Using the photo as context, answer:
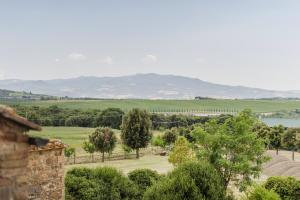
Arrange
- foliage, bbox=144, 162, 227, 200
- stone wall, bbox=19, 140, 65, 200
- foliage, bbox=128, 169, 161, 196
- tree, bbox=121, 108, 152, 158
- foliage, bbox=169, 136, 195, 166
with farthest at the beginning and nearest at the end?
tree, bbox=121, 108, 152, 158, foliage, bbox=169, 136, 195, 166, foliage, bbox=128, 169, 161, 196, foliage, bbox=144, 162, 227, 200, stone wall, bbox=19, 140, 65, 200

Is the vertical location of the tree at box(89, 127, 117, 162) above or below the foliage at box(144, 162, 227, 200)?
below

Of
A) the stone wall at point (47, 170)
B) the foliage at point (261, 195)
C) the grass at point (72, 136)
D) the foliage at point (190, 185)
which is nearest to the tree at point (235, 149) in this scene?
the foliage at point (190, 185)

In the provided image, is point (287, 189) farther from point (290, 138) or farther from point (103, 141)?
point (290, 138)

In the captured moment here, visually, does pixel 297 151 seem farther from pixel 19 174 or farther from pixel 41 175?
pixel 19 174

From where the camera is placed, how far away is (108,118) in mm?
132125

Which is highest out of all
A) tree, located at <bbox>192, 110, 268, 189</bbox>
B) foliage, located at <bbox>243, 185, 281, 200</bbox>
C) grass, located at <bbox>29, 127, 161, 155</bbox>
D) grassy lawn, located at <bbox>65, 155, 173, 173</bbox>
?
tree, located at <bbox>192, 110, 268, 189</bbox>

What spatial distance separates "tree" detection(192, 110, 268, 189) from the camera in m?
36.2

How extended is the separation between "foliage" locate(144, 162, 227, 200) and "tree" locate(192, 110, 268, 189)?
5884 mm

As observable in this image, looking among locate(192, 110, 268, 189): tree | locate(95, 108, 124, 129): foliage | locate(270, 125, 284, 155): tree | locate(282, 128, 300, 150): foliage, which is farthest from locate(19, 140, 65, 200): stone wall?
locate(95, 108, 124, 129): foliage

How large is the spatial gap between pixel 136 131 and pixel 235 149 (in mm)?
45398

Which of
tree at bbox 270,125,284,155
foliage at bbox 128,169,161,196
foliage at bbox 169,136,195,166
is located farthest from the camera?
tree at bbox 270,125,284,155

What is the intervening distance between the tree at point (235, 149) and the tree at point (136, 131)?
43160 millimetres

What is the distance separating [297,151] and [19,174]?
292ft

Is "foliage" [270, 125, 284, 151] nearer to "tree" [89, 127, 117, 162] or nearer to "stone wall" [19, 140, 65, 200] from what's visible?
"tree" [89, 127, 117, 162]
